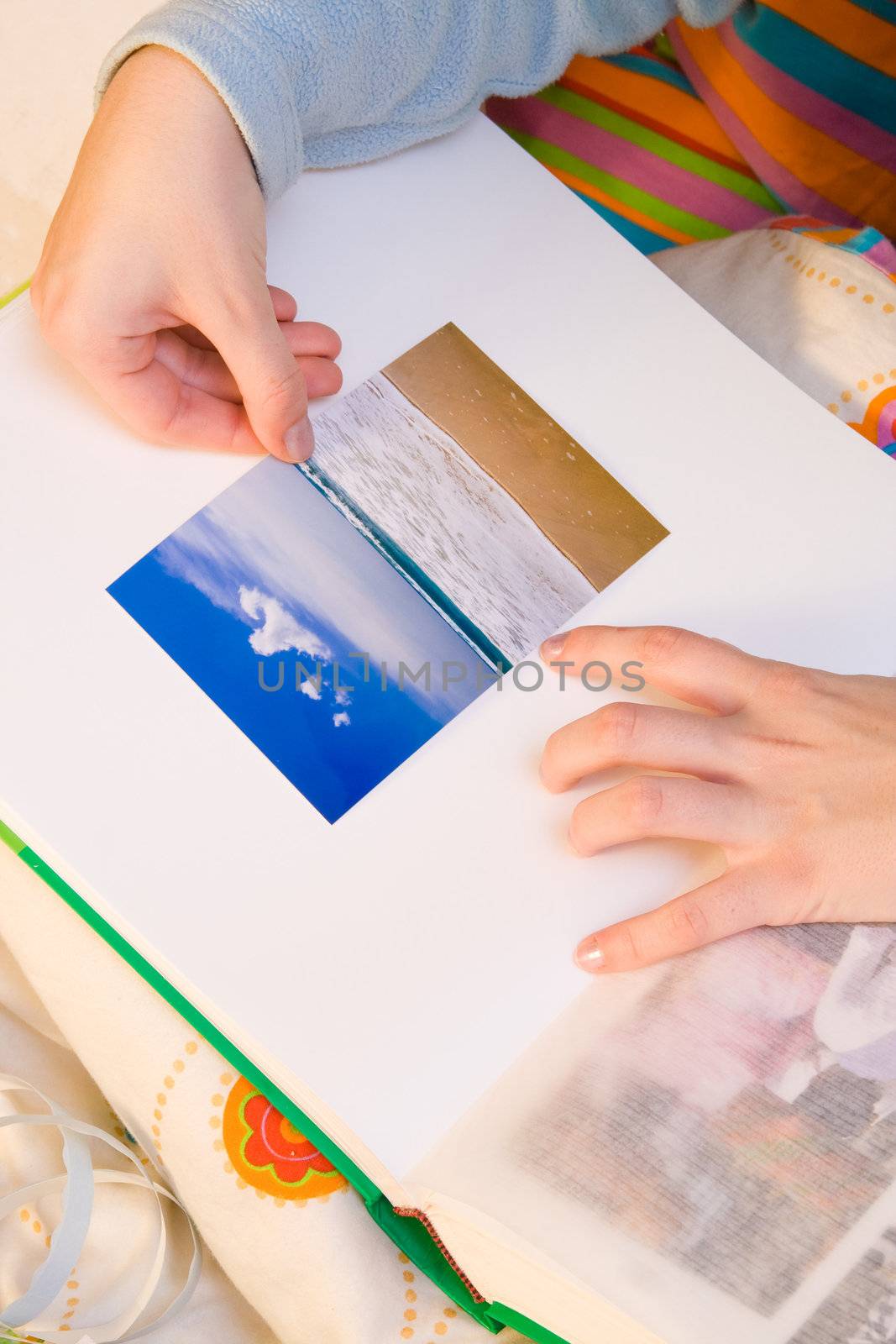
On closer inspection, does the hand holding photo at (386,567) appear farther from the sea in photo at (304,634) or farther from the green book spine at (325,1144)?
the green book spine at (325,1144)

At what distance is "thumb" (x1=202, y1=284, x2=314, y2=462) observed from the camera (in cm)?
51

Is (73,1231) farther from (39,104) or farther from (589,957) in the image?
(39,104)

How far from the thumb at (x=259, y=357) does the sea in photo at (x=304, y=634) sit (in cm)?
4

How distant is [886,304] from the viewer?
0.64 m

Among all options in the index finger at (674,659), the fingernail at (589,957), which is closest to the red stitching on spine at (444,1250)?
the fingernail at (589,957)

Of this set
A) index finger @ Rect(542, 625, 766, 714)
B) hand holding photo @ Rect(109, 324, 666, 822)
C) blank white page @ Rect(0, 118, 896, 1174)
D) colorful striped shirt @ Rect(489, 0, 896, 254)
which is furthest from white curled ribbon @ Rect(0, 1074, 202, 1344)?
colorful striped shirt @ Rect(489, 0, 896, 254)

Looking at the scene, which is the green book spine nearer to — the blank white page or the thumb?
the blank white page

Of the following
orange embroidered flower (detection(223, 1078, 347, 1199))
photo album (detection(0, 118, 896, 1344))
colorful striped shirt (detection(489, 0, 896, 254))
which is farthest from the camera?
colorful striped shirt (detection(489, 0, 896, 254))

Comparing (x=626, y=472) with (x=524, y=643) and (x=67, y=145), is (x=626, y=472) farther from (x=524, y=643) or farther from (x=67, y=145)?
(x=67, y=145)

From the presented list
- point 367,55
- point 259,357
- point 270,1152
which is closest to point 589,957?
point 270,1152

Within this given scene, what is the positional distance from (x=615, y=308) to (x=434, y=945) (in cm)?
38

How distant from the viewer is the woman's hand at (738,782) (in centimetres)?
48

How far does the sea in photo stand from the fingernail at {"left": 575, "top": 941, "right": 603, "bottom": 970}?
0.13 m

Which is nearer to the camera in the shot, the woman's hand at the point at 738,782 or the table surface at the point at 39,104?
the woman's hand at the point at 738,782
